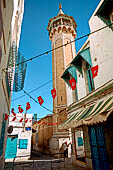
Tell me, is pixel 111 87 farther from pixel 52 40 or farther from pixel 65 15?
pixel 65 15

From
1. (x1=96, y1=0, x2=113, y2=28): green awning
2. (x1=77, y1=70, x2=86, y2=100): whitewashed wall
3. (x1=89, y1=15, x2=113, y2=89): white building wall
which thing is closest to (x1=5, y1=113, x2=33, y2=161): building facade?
(x1=77, y1=70, x2=86, y2=100): whitewashed wall

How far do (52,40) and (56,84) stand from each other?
949cm

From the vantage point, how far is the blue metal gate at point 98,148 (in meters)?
6.82

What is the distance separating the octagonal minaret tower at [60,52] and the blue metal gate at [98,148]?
904 centimetres

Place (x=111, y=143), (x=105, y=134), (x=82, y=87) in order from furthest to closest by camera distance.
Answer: (x=82, y=87) < (x=105, y=134) < (x=111, y=143)

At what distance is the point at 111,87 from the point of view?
6359 millimetres

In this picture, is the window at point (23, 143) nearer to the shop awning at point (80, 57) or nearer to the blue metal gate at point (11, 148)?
the blue metal gate at point (11, 148)

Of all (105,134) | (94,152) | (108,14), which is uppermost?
(108,14)

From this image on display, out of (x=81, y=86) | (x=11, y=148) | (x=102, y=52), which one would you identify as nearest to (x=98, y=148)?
(x=81, y=86)

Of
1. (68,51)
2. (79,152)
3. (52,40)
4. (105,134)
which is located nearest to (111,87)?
(105,134)

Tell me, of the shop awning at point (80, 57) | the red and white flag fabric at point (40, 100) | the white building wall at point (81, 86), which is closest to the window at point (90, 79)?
the white building wall at point (81, 86)

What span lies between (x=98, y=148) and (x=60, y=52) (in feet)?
57.8

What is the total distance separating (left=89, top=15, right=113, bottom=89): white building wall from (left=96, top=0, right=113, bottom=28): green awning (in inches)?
16.9

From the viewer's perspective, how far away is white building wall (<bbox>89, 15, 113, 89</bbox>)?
688cm
